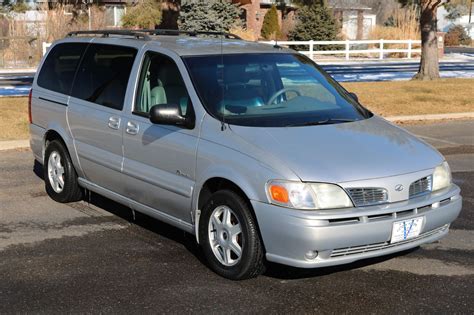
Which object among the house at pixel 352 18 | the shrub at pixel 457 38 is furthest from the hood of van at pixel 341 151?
the shrub at pixel 457 38

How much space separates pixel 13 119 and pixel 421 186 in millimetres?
9874

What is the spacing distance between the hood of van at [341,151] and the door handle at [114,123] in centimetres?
143

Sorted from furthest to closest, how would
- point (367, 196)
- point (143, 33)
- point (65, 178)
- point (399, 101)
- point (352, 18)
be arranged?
point (352, 18) → point (399, 101) → point (65, 178) → point (143, 33) → point (367, 196)

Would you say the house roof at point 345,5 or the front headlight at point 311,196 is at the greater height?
the house roof at point 345,5

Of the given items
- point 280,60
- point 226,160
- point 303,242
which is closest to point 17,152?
point 280,60

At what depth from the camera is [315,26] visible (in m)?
41.8

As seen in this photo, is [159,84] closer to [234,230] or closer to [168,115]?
[168,115]

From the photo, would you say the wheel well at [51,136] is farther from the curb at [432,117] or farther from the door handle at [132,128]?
the curb at [432,117]

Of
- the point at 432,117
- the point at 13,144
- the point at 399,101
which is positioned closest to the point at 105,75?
the point at 13,144

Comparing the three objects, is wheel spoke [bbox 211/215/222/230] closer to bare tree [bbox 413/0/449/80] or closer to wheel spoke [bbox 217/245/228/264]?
wheel spoke [bbox 217/245/228/264]

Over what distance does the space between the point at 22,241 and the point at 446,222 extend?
365 centimetres

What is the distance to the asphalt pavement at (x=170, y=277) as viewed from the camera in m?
4.61

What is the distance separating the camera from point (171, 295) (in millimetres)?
4781

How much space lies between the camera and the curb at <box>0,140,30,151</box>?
10641 millimetres
